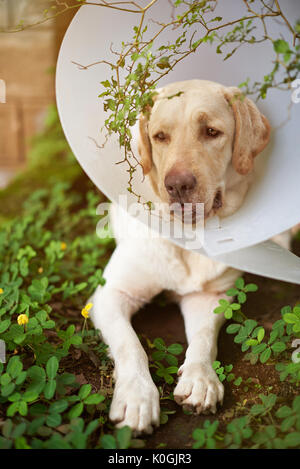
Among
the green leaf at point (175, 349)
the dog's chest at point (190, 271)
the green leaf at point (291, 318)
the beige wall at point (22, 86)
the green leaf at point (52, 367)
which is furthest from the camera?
the beige wall at point (22, 86)

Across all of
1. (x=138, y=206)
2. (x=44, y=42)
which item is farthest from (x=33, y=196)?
(x=44, y=42)

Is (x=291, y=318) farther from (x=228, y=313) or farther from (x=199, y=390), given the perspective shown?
(x=199, y=390)

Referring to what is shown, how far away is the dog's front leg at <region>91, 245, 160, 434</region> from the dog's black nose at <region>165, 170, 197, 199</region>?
20.9 inches

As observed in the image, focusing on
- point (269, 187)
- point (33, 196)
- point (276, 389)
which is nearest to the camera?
point (276, 389)

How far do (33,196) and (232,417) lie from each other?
2710 millimetres

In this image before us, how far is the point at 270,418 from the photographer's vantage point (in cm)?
158

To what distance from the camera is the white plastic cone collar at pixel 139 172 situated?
1.88 metres

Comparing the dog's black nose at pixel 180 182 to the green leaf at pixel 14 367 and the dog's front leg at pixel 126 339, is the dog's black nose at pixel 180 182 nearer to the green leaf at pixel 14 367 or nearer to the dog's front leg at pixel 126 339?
the dog's front leg at pixel 126 339

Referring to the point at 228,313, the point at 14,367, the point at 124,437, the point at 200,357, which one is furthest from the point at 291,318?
the point at 14,367

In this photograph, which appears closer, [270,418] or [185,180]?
[270,418]

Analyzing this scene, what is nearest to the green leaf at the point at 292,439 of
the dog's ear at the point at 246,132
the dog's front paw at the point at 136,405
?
the dog's front paw at the point at 136,405

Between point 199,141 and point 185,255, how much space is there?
59 cm

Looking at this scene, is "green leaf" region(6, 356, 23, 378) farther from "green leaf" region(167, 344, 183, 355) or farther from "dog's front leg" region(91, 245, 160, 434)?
"green leaf" region(167, 344, 183, 355)
